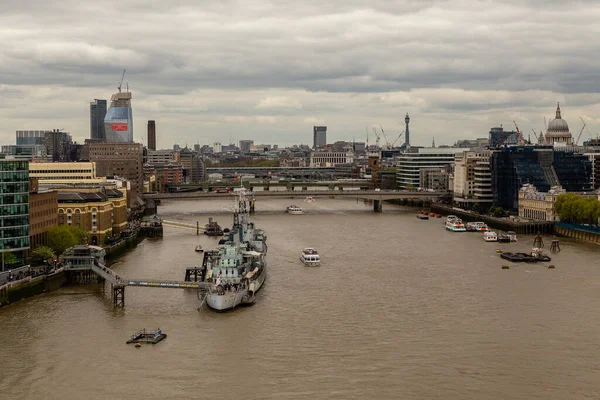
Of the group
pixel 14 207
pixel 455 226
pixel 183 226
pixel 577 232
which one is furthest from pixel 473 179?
pixel 14 207

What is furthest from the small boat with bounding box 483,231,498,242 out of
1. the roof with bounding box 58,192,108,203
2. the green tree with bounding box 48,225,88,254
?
the green tree with bounding box 48,225,88,254

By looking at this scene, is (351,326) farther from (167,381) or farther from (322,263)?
(322,263)

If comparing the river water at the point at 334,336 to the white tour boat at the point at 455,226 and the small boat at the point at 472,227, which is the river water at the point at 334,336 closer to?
the white tour boat at the point at 455,226

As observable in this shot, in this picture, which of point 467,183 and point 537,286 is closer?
point 537,286

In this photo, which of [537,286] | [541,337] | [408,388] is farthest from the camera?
[537,286]

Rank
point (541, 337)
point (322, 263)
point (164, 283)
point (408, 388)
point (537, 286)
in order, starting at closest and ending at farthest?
point (408, 388)
point (541, 337)
point (164, 283)
point (537, 286)
point (322, 263)

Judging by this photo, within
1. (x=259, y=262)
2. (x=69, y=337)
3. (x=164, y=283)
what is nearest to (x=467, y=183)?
(x=259, y=262)

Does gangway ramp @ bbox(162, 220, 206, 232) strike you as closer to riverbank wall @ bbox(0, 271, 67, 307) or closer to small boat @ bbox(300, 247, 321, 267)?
small boat @ bbox(300, 247, 321, 267)

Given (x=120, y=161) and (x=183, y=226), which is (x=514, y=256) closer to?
(x=183, y=226)
